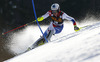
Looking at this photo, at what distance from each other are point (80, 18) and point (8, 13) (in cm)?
415

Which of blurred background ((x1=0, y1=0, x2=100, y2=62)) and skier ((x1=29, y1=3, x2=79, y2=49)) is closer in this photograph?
skier ((x1=29, y1=3, x2=79, y2=49))

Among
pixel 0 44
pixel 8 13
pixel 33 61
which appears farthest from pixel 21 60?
pixel 8 13

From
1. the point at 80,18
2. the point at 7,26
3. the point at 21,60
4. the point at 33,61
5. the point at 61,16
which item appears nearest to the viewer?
the point at 33,61

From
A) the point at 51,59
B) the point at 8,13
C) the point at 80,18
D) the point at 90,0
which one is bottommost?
the point at 51,59

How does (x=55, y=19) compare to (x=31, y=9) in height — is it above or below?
below

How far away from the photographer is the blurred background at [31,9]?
9172 millimetres

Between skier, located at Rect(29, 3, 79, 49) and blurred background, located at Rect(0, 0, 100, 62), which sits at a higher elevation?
blurred background, located at Rect(0, 0, 100, 62)

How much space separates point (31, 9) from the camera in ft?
31.9

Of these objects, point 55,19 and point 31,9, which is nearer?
point 55,19

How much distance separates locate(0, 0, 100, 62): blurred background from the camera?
9172mm

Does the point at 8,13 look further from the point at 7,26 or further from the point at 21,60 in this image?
the point at 21,60

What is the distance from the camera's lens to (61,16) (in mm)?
5516

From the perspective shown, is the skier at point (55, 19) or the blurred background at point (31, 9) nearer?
the skier at point (55, 19)

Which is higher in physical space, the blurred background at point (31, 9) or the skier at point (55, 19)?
the blurred background at point (31, 9)
